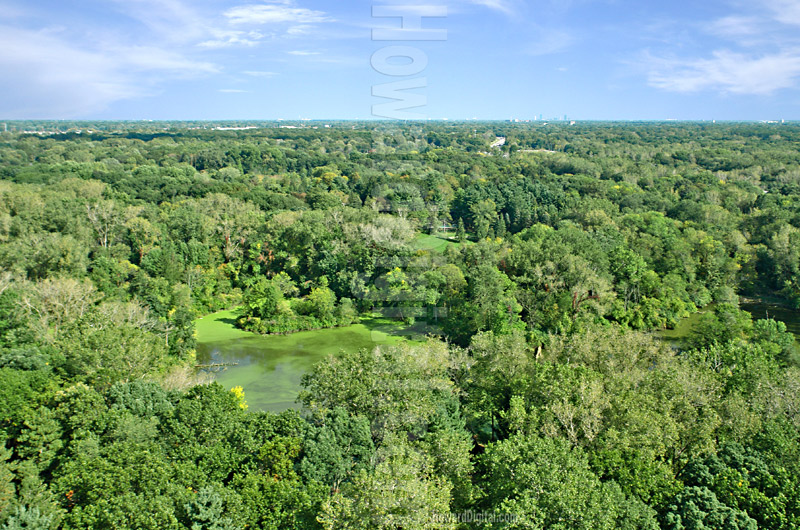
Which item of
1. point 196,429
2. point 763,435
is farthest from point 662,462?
point 196,429

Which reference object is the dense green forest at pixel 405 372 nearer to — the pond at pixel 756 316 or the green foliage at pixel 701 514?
the green foliage at pixel 701 514

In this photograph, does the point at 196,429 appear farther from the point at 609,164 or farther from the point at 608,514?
the point at 609,164

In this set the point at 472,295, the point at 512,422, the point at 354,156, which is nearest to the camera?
the point at 512,422

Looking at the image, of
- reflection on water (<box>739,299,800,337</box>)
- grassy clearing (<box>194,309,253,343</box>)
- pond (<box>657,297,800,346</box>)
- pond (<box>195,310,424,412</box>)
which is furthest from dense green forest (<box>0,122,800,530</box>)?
reflection on water (<box>739,299,800,337</box>)

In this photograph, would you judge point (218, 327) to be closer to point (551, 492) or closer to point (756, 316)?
point (551, 492)

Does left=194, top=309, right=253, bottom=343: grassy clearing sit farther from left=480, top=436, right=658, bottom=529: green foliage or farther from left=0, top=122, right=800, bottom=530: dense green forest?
left=480, top=436, right=658, bottom=529: green foliage

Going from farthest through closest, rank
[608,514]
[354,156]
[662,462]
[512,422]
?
[354,156], [512,422], [662,462], [608,514]
